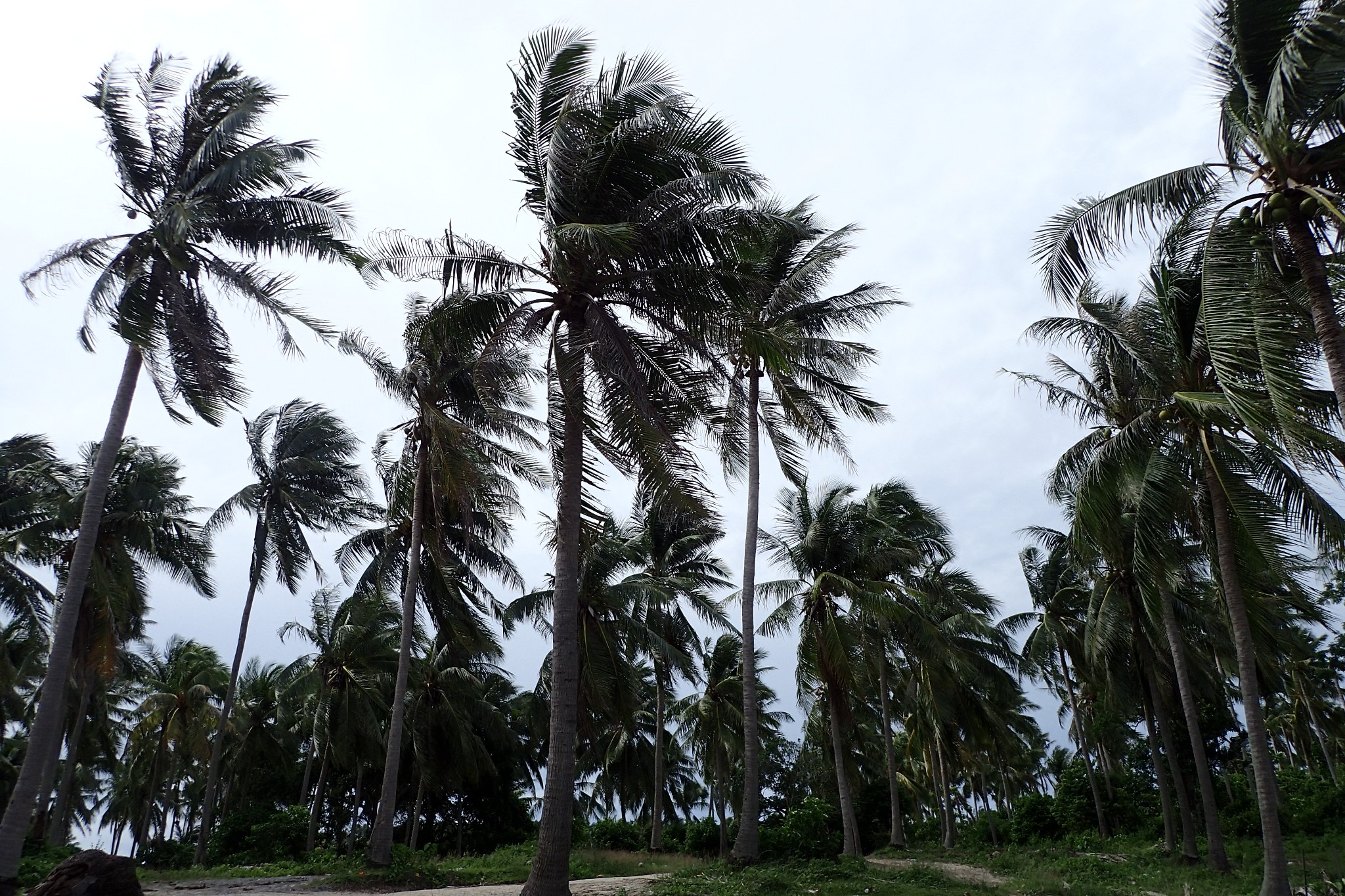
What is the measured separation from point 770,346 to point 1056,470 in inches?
303

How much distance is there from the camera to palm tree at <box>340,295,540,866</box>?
1105cm

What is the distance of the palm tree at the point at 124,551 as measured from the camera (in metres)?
18.7

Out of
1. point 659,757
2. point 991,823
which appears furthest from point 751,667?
point 991,823

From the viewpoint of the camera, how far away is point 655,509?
11.9m

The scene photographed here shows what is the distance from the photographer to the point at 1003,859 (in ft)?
71.9

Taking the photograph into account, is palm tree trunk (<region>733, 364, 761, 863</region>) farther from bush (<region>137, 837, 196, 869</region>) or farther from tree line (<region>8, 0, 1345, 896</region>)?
bush (<region>137, 837, 196, 869</region>)

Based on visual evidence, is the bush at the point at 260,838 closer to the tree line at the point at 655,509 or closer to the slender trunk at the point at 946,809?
the tree line at the point at 655,509

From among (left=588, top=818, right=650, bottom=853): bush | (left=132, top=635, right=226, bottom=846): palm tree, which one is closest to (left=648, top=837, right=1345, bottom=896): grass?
(left=588, top=818, right=650, bottom=853): bush

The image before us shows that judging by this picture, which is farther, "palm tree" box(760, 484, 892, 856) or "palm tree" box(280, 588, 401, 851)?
"palm tree" box(280, 588, 401, 851)

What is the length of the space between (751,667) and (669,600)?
5.86 meters

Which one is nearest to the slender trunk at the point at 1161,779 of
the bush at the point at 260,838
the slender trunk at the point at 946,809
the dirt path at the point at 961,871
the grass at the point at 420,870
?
the dirt path at the point at 961,871

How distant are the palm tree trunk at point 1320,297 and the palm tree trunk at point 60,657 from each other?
15.4m

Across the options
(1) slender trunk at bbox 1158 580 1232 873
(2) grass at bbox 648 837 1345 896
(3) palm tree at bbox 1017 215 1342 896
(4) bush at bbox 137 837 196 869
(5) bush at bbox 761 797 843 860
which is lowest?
(4) bush at bbox 137 837 196 869

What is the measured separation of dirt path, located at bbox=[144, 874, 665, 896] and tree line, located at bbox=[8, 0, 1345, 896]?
1920mm
